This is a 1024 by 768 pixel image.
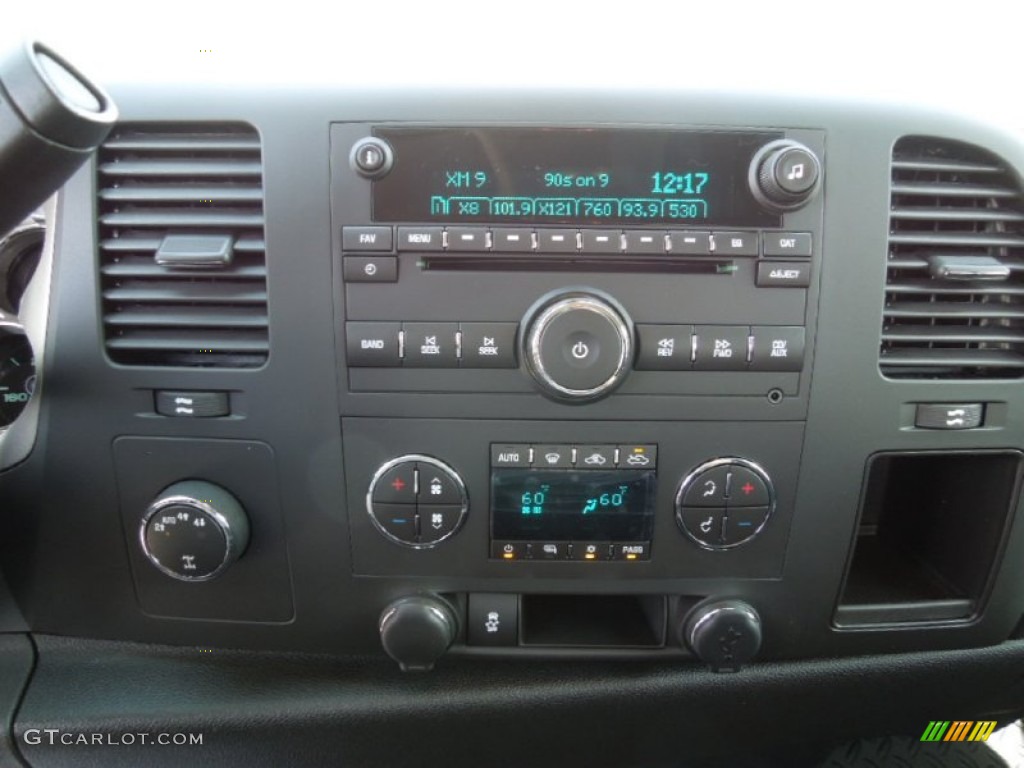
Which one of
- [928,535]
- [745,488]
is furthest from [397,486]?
[928,535]

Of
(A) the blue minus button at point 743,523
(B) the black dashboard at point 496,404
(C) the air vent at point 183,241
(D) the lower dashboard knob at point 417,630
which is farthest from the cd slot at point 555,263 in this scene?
(D) the lower dashboard knob at point 417,630

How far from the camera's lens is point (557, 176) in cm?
105

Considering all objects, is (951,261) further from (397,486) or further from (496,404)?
(397,486)

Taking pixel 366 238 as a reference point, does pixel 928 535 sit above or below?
below

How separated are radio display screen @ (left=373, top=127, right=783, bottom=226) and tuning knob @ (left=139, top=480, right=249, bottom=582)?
484 millimetres

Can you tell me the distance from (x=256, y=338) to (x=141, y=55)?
0.44 meters

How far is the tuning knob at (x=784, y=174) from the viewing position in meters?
1.04

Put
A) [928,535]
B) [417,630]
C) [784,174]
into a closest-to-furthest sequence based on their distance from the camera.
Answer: [784,174] < [417,630] < [928,535]

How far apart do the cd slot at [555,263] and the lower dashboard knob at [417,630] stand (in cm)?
50

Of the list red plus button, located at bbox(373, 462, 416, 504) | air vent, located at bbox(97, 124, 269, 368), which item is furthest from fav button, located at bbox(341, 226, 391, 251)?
red plus button, located at bbox(373, 462, 416, 504)

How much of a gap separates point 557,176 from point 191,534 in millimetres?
719

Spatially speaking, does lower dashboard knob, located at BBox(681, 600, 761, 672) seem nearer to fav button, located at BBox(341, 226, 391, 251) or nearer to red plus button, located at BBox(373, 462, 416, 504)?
red plus button, located at BBox(373, 462, 416, 504)

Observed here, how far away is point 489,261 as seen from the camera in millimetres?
1067

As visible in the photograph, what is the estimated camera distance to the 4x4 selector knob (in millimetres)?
1037
